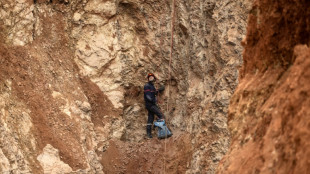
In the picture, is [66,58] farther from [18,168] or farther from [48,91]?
[18,168]

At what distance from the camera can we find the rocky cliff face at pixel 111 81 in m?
12.6

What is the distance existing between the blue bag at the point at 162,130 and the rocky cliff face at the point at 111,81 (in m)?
0.20

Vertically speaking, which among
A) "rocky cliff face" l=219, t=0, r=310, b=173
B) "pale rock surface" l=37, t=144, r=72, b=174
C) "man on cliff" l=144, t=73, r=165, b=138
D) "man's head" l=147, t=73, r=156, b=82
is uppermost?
"rocky cliff face" l=219, t=0, r=310, b=173

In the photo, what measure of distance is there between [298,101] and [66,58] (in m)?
12.4

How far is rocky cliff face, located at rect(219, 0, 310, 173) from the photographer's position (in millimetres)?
3164

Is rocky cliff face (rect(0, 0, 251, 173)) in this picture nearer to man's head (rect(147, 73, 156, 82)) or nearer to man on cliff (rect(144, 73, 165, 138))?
man on cliff (rect(144, 73, 165, 138))

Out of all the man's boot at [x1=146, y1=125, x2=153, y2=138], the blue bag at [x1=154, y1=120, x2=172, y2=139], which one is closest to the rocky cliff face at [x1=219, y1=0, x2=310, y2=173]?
the blue bag at [x1=154, y1=120, x2=172, y2=139]

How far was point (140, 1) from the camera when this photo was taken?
51.0ft

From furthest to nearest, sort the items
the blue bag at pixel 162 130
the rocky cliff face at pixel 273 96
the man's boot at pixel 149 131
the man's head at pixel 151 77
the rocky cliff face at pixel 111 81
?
the man's boot at pixel 149 131 < the blue bag at pixel 162 130 < the man's head at pixel 151 77 < the rocky cliff face at pixel 111 81 < the rocky cliff face at pixel 273 96

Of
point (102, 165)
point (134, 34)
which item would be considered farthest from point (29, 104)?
point (134, 34)

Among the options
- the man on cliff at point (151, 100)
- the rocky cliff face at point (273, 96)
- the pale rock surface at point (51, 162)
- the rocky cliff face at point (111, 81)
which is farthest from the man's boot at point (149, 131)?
the rocky cliff face at point (273, 96)

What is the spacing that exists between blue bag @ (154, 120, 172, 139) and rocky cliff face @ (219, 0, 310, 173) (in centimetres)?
1009

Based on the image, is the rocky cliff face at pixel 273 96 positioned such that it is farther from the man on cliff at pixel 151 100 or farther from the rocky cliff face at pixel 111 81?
the man on cliff at pixel 151 100

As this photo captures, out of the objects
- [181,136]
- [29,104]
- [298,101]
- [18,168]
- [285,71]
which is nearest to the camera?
[298,101]
